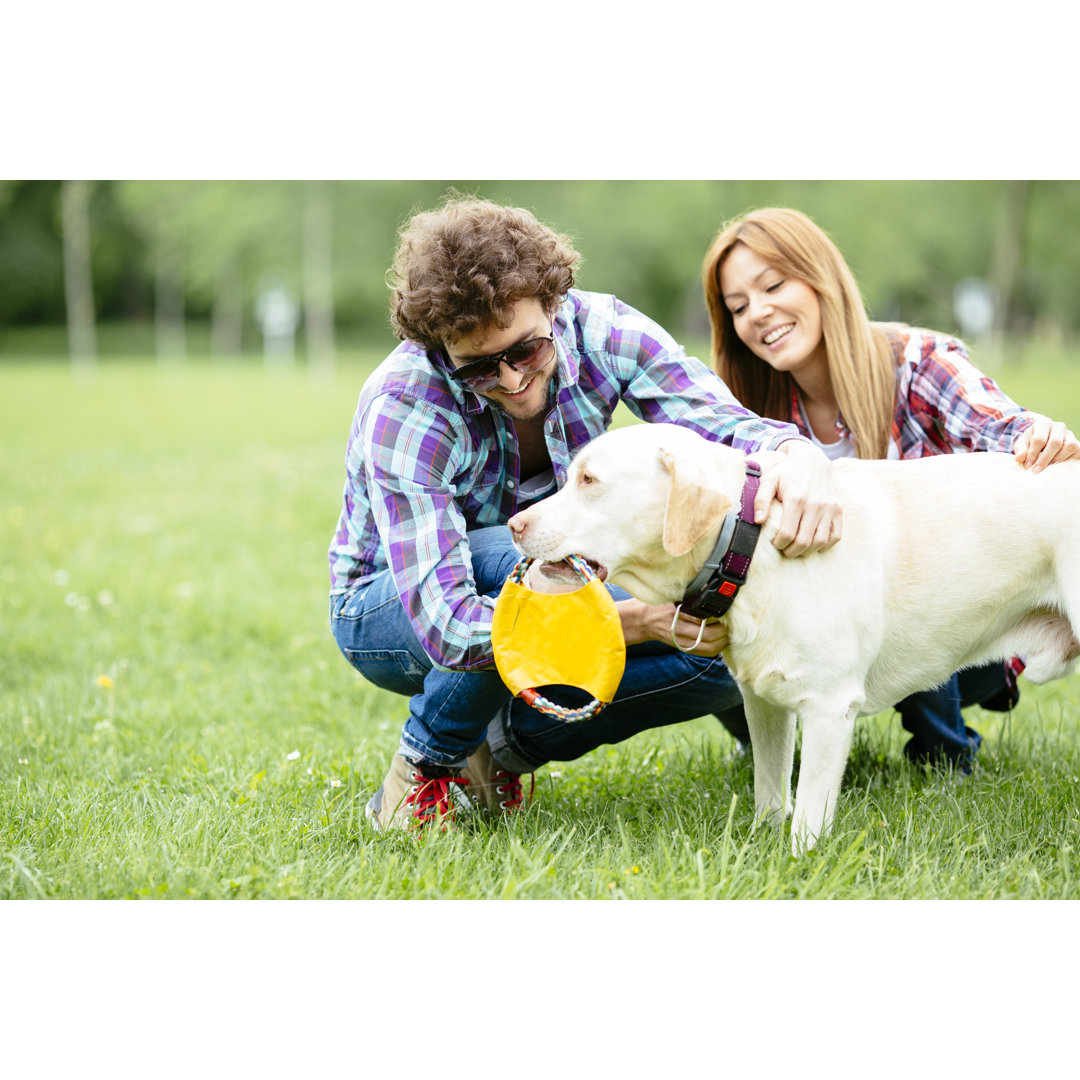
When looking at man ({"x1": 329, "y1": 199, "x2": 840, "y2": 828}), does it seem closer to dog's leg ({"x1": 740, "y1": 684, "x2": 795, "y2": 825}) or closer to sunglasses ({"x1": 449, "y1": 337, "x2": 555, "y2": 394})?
sunglasses ({"x1": 449, "y1": 337, "x2": 555, "y2": 394})

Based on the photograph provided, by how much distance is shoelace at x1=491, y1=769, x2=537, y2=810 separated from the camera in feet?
12.2

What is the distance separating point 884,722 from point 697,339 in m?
22.9

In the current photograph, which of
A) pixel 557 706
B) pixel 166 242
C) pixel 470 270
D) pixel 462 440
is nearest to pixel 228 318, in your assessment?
pixel 166 242

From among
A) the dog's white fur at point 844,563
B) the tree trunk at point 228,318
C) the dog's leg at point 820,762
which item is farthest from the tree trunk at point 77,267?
the dog's leg at point 820,762

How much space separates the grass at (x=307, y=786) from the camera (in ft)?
9.55

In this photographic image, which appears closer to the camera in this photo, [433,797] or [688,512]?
[688,512]

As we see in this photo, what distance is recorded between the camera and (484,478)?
350 cm

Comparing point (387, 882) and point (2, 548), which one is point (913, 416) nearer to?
point (387, 882)

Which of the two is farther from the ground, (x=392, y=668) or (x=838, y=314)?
(x=838, y=314)

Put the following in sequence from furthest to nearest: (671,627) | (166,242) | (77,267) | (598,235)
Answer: (166,242) → (77,267) → (598,235) → (671,627)

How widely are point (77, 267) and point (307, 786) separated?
34.8m

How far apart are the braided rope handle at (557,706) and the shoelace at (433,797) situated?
62 centimetres

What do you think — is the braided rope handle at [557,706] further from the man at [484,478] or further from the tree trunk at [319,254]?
the tree trunk at [319,254]

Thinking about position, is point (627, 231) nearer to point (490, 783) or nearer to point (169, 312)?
point (169, 312)
